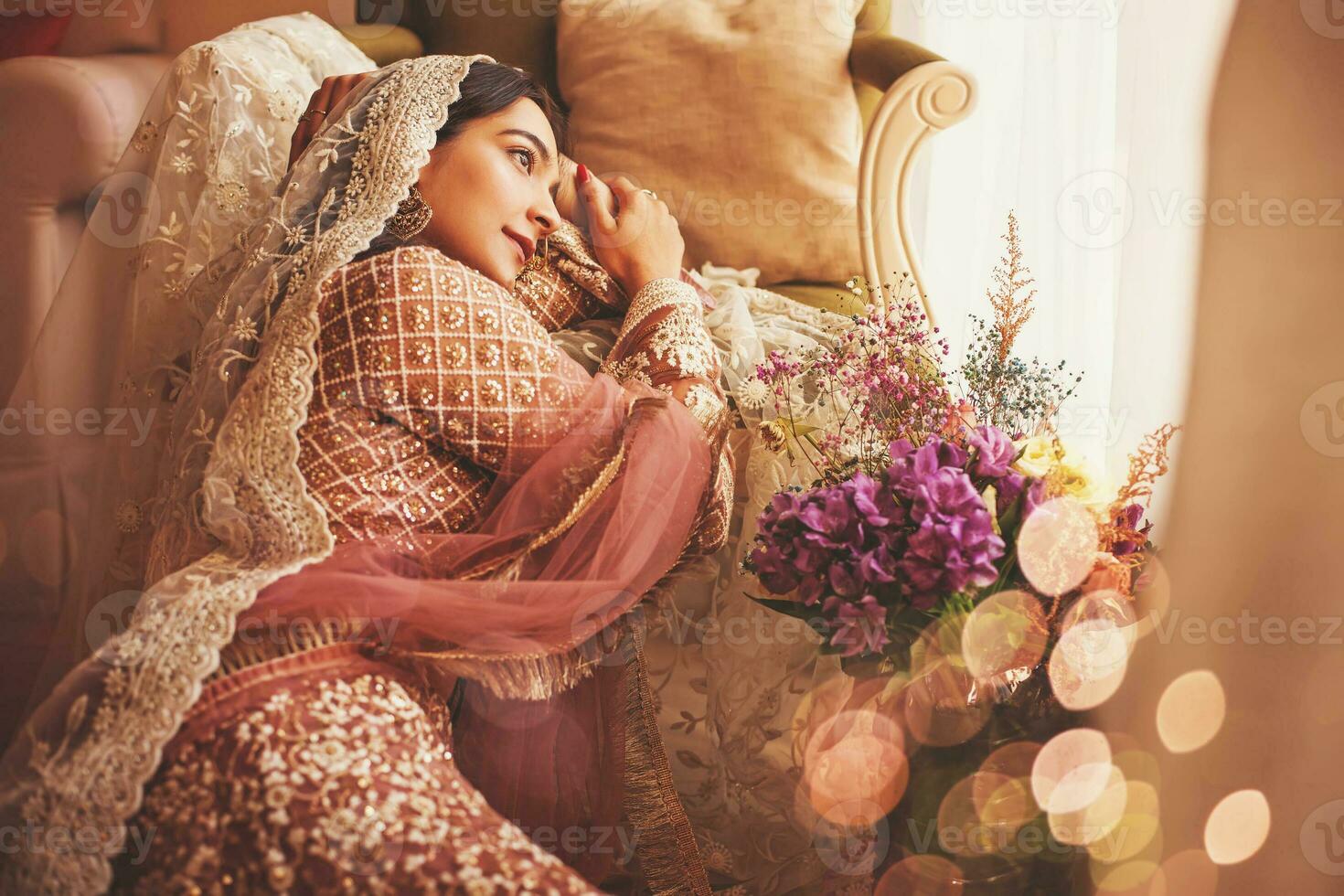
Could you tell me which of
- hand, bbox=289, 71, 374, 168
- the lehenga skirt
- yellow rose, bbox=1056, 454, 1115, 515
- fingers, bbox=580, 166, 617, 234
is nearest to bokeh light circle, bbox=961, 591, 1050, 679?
yellow rose, bbox=1056, 454, 1115, 515

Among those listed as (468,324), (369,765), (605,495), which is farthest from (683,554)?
(369,765)

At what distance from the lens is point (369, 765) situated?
0.86 m

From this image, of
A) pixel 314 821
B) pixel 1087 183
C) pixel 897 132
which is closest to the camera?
pixel 314 821

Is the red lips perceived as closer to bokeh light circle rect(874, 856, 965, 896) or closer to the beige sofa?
bokeh light circle rect(874, 856, 965, 896)

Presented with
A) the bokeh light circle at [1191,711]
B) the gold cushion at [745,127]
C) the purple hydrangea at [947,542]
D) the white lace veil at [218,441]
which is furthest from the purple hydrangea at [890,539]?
the gold cushion at [745,127]

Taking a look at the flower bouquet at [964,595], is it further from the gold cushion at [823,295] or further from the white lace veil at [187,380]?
the gold cushion at [823,295]

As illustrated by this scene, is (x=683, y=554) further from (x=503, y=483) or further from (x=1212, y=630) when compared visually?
(x=1212, y=630)

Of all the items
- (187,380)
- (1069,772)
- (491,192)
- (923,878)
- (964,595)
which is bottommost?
(923,878)

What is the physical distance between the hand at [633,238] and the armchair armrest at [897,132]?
62cm

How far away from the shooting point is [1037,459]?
1.15m

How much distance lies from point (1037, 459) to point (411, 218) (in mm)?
818

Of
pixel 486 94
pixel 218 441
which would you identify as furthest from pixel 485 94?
pixel 218 441

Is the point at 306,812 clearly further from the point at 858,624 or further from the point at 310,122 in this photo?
the point at 310,122

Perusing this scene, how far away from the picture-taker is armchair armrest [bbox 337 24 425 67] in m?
2.28
